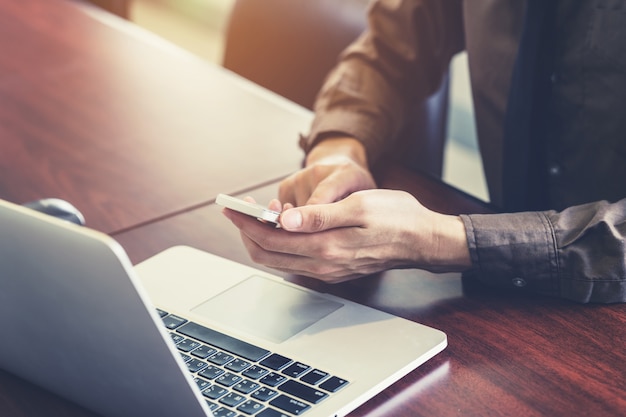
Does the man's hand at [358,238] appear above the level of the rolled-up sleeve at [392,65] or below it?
below

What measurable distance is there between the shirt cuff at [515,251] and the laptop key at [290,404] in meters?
0.29

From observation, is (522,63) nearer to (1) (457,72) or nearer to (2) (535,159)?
(2) (535,159)

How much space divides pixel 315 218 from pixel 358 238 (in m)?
0.05

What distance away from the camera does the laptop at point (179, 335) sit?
0.63 metres

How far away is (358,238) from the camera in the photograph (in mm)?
893

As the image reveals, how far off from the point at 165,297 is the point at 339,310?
17 centimetres

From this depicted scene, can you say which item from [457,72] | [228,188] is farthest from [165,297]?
[457,72]

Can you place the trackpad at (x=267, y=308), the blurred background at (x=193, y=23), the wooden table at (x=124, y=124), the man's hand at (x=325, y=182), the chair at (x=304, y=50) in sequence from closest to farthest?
the trackpad at (x=267, y=308) < the man's hand at (x=325, y=182) < the wooden table at (x=124, y=124) < the chair at (x=304, y=50) < the blurred background at (x=193, y=23)

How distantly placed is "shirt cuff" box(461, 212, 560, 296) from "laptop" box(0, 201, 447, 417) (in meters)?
0.13

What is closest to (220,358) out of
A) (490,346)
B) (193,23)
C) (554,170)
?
(490,346)

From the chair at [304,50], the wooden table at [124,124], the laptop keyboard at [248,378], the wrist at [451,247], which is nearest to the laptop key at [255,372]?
the laptop keyboard at [248,378]

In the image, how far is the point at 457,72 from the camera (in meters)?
2.86

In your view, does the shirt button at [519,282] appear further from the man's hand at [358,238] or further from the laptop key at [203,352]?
the laptop key at [203,352]

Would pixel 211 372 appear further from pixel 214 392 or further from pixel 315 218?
pixel 315 218
